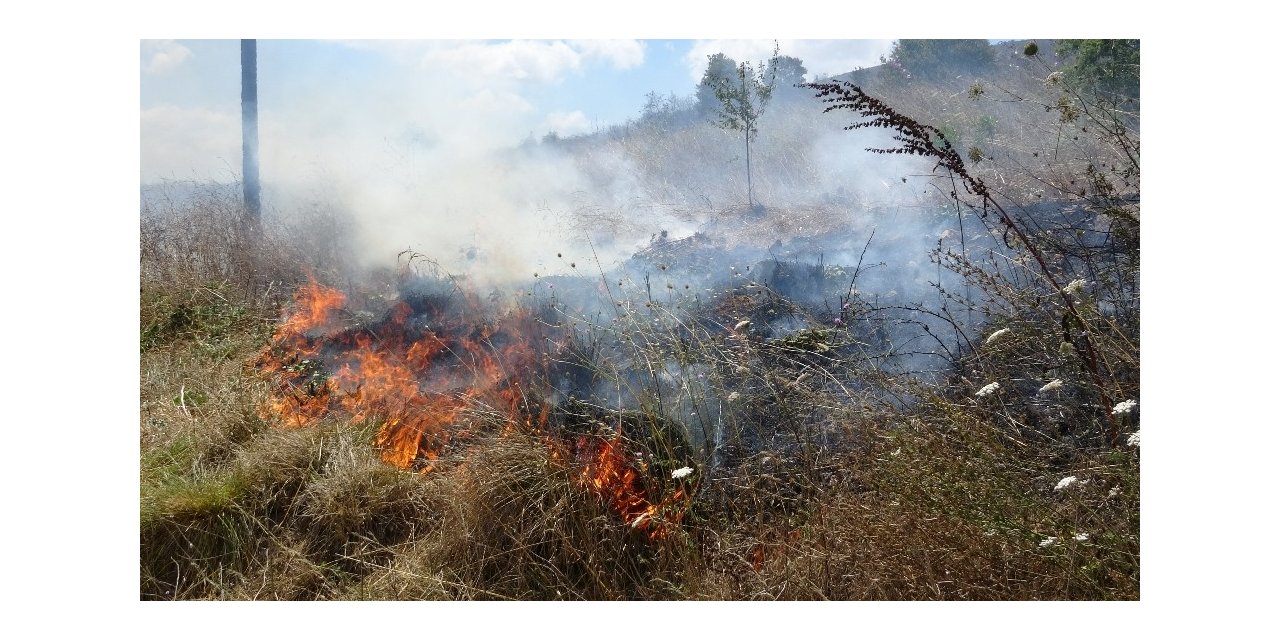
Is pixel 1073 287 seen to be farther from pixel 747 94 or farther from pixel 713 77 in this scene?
pixel 747 94

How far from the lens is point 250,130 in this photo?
4.14m

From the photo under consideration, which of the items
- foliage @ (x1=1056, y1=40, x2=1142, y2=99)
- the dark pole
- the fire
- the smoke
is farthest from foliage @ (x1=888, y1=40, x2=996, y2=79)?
the dark pole

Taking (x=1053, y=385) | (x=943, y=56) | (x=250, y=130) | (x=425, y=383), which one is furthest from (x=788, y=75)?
(x=250, y=130)

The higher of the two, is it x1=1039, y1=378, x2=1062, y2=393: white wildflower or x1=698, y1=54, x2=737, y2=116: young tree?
x1=698, y1=54, x2=737, y2=116: young tree

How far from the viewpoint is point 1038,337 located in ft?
9.39

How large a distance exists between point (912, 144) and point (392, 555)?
7.23 ft

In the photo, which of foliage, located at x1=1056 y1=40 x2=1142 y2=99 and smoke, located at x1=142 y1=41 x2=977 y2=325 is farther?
smoke, located at x1=142 y1=41 x2=977 y2=325

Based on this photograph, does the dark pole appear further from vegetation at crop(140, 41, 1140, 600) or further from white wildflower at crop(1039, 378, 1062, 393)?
white wildflower at crop(1039, 378, 1062, 393)

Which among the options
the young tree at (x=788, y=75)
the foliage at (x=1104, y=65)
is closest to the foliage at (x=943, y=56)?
the foliage at (x=1104, y=65)

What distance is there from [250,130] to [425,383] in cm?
179

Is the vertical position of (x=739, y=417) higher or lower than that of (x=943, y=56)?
lower

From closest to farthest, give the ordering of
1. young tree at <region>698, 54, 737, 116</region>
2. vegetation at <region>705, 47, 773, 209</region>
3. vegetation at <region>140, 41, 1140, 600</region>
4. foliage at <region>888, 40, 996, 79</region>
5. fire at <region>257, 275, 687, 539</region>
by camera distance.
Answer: vegetation at <region>140, 41, 1140, 600</region>, fire at <region>257, 275, 687, 539</region>, foliage at <region>888, 40, 996, 79</region>, young tree at <region>698, 54, 737, 116</region>, vegetation at <region>705, 47, 773, 209</region>

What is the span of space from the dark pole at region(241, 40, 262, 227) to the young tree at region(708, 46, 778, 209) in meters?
2.06

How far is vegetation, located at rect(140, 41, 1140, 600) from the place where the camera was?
8.21 feet
